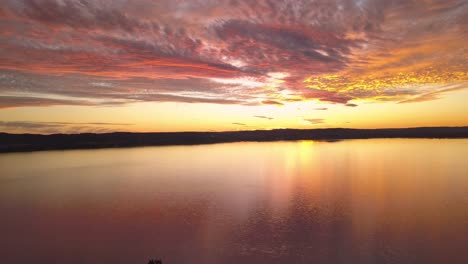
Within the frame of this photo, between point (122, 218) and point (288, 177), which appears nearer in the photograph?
point (122, 218)

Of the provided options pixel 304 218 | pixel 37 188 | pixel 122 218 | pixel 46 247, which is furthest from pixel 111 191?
pixel 304 218

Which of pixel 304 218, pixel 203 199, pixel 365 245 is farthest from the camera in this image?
pixel 203 199

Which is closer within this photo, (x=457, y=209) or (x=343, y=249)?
(x=343, y=249)

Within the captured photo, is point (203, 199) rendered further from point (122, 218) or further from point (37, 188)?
point (37, 188)

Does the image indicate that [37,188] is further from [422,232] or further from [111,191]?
[422,232]

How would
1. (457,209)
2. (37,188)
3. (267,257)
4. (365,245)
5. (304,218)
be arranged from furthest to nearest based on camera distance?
(37,188) < (457,209) < (304,218) < (365,245) < (267,257)

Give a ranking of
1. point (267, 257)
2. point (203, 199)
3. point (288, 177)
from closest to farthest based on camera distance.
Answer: point (267, 257) → point (203, 199) → point (288, 177)

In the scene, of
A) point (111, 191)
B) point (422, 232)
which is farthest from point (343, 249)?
point (111, 191)

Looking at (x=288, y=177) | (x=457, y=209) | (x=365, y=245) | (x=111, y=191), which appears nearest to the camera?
(x=365, y=245)
